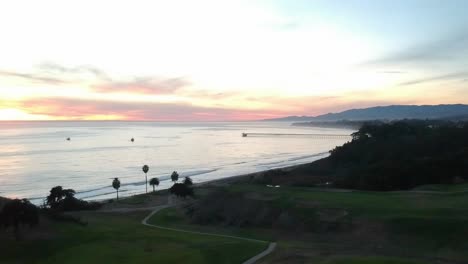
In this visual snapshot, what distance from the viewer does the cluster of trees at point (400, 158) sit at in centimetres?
5466

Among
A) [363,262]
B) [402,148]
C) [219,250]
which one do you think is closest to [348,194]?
[219,250]

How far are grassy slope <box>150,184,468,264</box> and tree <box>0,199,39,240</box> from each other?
12.8 m

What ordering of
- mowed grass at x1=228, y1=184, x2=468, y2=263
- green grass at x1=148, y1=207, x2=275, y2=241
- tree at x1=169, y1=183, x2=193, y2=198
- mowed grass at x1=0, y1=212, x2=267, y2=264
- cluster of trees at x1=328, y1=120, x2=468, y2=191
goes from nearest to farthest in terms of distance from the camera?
mowed grass at x1=0, y1=212, x2=267, y2=264 → mowed grass at x1=228, y1=184, x2=468, y2=263 → green grass at x1=148, y1=207, x2=275, y2=241 → tree at x1=169, y1=183, x2=193, y2=198 → cluster of trees at x1=328, y1=120, x2=468, y2=191

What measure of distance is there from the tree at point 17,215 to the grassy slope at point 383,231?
12826 millimetres

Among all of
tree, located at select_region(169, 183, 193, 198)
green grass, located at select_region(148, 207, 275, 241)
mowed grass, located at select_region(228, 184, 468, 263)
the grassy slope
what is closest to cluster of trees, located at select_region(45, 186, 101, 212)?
tree, located at select_region(169, 183, 193, 198)

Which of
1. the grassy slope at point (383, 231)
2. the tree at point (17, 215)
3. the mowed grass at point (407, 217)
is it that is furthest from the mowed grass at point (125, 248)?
the mowed grass at point (407, 217)

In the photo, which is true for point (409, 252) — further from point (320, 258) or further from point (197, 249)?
point (197, 249)

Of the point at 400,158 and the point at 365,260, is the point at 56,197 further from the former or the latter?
the point at 400,158

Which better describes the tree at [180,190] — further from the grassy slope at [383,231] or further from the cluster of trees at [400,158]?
the cluster of trees at [400,158]

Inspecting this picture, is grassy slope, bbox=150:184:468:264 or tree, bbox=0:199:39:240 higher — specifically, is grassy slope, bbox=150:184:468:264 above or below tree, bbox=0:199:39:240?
below

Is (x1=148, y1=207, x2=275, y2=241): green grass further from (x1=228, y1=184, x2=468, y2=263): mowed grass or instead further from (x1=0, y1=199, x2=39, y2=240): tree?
(x1=0, y1=199, x2=39, y2=240): tree

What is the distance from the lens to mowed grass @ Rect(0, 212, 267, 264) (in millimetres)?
25781

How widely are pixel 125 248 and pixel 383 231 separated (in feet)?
53.1

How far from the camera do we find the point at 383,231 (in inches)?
1190
